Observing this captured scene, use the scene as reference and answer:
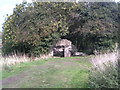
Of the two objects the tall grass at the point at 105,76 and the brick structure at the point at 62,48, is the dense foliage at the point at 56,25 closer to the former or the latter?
the brick structure at the point at 62,48

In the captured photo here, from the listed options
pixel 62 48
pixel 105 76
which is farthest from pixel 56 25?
pixel 105 76

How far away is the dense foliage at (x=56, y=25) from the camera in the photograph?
11336mm

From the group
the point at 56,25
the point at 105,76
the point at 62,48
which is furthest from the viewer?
the point at 62,48

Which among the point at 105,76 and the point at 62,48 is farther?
the point at 62,48

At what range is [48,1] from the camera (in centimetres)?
1200

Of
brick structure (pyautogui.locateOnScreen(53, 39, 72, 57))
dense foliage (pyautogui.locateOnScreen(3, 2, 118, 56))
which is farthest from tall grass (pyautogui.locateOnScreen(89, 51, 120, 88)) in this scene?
brick structure (pyautogui.locateOnScreen(53, 39, 72, 57))

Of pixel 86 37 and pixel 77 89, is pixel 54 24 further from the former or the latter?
pixel 77 89

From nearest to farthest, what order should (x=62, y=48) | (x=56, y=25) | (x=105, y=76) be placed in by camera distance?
1. (x=105, y=76)
2. (x=56, y=25)
3. (x=62, y=48)

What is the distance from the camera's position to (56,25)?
459 inches

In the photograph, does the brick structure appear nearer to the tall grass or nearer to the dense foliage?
the dense foliage

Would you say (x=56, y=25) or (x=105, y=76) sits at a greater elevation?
(x=56, y=25)

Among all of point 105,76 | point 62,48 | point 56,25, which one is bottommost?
point 105,76

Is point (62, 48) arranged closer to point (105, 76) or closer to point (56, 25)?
point (56, 25)

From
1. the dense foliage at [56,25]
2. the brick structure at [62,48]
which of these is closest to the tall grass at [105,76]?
the dense foliage at [56,25]
